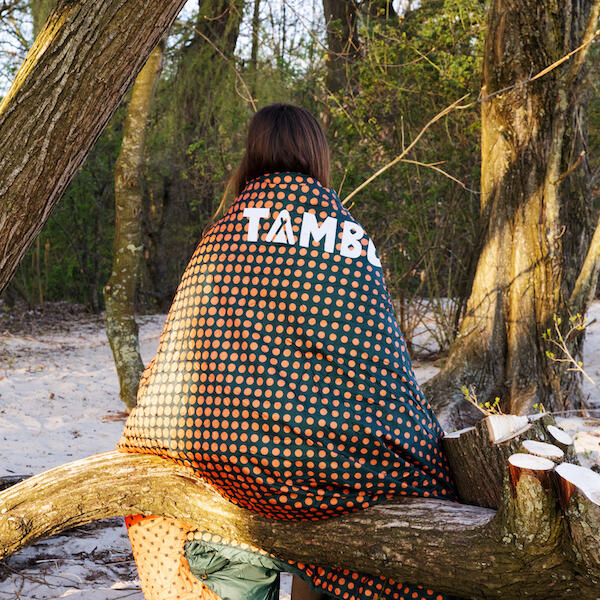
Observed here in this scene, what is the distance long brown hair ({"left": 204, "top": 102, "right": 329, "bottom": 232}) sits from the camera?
202 centimetres

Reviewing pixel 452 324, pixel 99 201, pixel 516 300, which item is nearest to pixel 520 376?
pixel 516 300

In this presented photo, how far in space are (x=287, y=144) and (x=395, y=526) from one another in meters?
1.14

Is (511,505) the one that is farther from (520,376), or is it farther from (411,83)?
(411,83)

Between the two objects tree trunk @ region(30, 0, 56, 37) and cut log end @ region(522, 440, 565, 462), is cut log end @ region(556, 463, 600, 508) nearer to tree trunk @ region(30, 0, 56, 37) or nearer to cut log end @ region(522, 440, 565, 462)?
cut log end @ region(522, 440, 565, 462)

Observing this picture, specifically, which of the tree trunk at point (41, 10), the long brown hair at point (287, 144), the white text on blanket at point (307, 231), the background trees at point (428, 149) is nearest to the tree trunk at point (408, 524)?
the white text on blanket at point (307, 231)

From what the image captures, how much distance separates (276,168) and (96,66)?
1.93ft

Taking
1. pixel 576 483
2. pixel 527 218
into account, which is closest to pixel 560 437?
pixel 576 483

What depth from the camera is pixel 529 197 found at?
413 cm

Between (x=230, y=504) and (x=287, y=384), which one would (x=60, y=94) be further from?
(x=230, y=504)

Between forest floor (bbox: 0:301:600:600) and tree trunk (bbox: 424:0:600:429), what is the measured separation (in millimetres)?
562

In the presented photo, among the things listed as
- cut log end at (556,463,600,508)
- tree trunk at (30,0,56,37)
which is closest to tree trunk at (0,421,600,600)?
cut log end at (556,463,600,508)

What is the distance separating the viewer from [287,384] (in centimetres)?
175

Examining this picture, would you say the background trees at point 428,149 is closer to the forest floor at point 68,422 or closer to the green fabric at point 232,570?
the forest floor at point 68,422

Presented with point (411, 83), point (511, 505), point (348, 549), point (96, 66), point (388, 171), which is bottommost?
point (348, 549)
